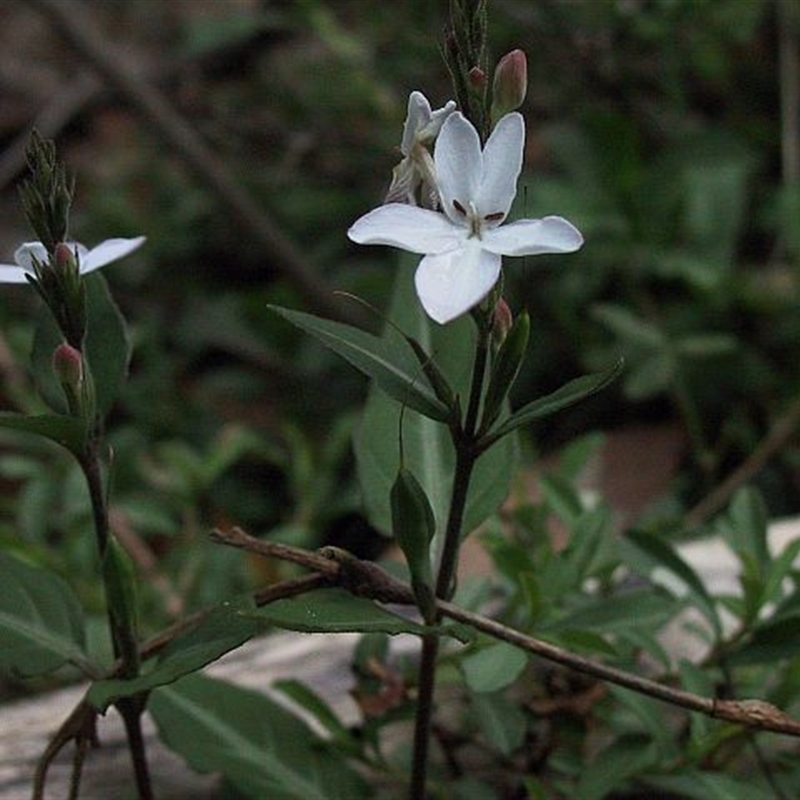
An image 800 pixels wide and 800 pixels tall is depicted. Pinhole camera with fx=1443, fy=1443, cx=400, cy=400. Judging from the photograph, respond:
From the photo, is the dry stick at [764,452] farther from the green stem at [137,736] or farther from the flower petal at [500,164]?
the flower petal at [500,164]

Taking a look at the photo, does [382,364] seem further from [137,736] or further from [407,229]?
[137,736]

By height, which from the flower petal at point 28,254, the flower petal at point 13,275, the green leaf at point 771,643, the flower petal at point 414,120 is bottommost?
the green leaf at point 771,643

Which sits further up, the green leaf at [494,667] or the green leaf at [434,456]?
the green leaf at [434,456]

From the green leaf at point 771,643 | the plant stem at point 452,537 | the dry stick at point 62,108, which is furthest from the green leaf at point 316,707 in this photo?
the dry stick at point 62,108

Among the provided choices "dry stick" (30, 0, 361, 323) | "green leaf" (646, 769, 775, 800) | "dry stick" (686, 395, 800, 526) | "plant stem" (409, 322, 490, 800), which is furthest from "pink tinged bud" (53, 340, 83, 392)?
"dry stick" (30, 0, 361, 323)

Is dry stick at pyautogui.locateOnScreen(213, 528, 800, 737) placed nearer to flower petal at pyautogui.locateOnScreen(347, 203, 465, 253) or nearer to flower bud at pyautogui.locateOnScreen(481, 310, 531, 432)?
flower bud at pyautogui.locateOnScreen(481, 310, 531, 432)
